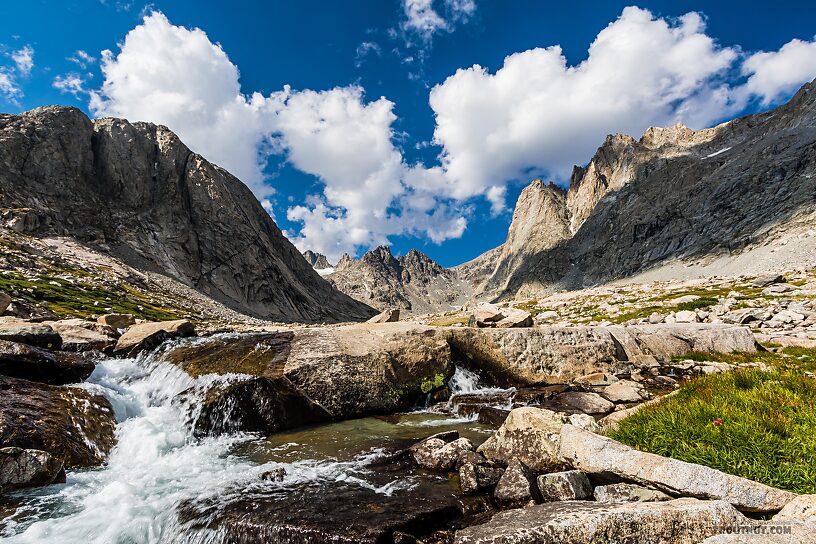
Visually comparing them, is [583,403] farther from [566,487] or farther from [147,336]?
[147,336]

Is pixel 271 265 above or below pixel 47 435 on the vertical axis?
above

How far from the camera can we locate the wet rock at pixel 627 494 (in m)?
6.39

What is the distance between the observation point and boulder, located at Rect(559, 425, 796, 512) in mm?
5543

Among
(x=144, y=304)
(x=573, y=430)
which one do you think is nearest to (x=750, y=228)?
(x=573, y=430)

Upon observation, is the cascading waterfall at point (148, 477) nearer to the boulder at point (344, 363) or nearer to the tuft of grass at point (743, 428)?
the boulder at point (344, 363)

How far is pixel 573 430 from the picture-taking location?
8.91m

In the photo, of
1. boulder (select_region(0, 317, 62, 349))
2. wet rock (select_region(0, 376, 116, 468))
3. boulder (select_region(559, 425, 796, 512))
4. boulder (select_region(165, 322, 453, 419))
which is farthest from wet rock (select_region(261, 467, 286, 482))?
boulder (select_region(0, 317, 62, 349))

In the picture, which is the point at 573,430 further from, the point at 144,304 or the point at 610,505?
the point at 144,304

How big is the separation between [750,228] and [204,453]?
205 m

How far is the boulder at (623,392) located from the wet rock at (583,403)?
61 centimetres

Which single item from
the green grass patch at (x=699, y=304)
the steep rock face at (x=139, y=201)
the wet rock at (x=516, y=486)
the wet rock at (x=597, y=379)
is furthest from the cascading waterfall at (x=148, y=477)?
the steep rock face at (x=139, y=201)

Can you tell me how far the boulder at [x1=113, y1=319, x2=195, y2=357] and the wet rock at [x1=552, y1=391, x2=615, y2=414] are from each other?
22.4 metres

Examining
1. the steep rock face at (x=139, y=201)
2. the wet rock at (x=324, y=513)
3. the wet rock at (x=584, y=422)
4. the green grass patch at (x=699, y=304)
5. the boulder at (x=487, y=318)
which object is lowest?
the wet rock at (x=324, y=513)

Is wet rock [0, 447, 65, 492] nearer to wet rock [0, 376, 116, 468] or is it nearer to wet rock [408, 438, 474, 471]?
wet rock [0, 376, 116, 468]
